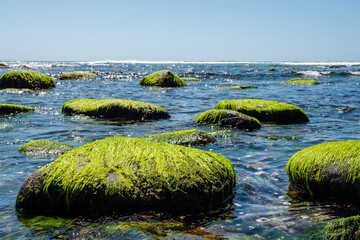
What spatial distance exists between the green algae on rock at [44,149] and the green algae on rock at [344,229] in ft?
16.9

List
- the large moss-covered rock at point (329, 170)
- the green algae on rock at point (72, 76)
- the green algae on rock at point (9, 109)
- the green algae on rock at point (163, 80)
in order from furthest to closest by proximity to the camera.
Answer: the green algae on rock at point (72, 76) → the green algae on rock at point (163, 80) → the green algae on rock at point (9, 109) → the large moss-covered rock at point (329, 170)

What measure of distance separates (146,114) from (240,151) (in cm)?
459

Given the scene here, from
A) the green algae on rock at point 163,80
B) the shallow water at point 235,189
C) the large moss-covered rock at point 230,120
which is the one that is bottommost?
the shallow water at point 235,189

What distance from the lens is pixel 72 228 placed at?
3908mm

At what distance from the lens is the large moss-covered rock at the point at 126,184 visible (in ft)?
14.3

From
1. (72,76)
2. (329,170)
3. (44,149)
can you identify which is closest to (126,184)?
(329,170)

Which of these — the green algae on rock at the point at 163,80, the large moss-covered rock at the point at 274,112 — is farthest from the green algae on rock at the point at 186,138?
the green algae on rock at the point at 163,80

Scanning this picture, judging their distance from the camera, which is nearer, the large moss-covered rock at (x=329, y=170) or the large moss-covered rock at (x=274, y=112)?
the large moss-covered rock at (x=329, y=170)

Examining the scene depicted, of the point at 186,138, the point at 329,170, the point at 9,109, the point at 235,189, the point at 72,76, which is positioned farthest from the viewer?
the point at 72,76

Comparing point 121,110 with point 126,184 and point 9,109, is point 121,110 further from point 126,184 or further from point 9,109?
point 126,184

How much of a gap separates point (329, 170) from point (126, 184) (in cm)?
295

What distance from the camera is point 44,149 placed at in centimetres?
703

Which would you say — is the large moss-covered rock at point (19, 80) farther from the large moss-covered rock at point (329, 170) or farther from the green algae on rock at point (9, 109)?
the large moss-covered rock at point (329, 170)

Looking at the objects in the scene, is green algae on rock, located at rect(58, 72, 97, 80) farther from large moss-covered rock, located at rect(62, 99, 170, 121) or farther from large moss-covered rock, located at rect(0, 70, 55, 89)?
large moss-covered rock, located at rect(62, 99, 170, 121)
